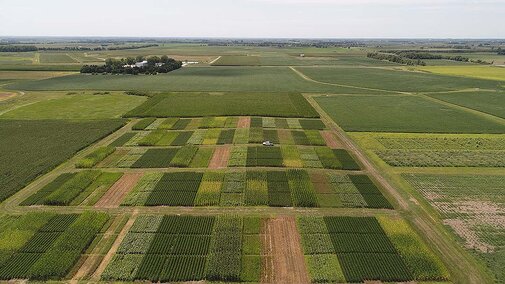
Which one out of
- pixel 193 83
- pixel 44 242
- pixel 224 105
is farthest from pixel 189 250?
pixel 193 83

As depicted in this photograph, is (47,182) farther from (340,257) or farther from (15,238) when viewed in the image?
(340,257)

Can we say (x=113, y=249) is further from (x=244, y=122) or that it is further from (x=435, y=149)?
A: (x=435, y=149)

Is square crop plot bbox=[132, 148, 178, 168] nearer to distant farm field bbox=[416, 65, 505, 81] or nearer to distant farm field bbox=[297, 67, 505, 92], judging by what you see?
distant farm field bbox=[297, 67, 505, 92]

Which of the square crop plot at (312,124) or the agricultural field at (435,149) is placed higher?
the square crop plot at (312,124)

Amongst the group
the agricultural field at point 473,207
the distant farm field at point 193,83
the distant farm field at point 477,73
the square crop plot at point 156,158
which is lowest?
the agricultural field at point 473,207

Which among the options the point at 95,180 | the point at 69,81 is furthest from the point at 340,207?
the point at 69,81

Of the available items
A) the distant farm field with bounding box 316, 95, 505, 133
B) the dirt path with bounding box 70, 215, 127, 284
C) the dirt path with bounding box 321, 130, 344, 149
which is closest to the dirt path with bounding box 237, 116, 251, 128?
the dirt path with bounding box 321, 130, 344, 149

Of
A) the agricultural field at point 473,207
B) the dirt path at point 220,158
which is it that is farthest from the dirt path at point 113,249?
the agricultural field at point 473,207

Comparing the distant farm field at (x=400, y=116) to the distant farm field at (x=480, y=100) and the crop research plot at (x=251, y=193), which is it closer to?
the crop research plot at (x=251, y=193)
